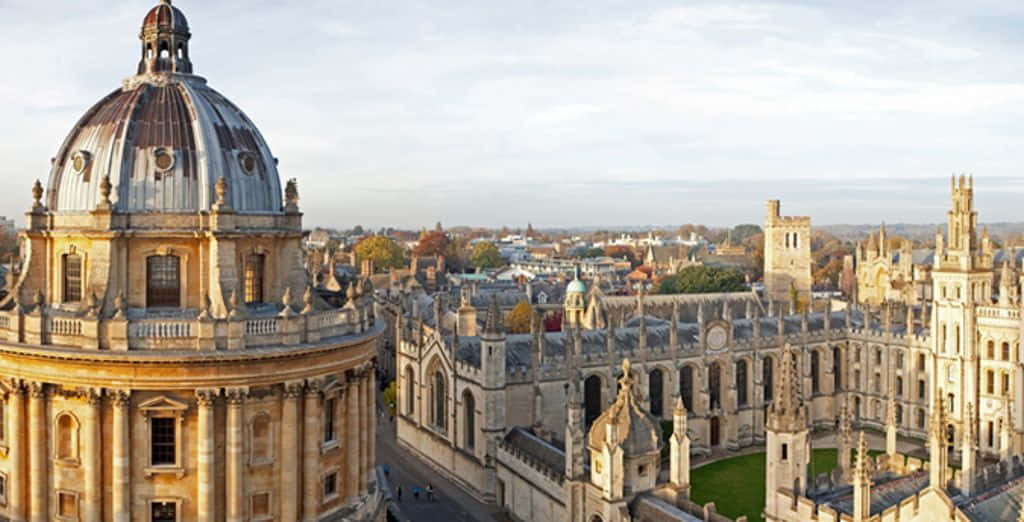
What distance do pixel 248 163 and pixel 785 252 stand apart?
89629 mm

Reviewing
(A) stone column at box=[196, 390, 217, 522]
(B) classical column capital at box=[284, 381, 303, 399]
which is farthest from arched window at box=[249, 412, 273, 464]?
(A) stone column at box=[196, 390, 217, 522]

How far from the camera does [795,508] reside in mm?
29781

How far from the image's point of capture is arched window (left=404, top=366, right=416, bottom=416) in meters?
58.5

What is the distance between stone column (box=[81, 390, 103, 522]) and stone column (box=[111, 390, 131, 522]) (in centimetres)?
46

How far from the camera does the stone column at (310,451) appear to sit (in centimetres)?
3091

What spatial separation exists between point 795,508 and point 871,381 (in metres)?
39.4

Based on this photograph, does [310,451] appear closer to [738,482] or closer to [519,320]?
[738,482]

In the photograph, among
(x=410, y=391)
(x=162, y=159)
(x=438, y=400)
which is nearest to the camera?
(x=162, y=159)

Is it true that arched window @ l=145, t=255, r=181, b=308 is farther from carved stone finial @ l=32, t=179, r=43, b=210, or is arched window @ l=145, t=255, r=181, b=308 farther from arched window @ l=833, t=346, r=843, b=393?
arched window @ l=833, t=346, r=843, b=393

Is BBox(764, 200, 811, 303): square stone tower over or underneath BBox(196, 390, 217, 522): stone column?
over

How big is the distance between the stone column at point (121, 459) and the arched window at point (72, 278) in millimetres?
4765

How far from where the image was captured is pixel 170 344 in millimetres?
28562

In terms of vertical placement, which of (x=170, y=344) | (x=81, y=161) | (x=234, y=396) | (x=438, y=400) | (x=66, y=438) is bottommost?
(x=438, y=400)

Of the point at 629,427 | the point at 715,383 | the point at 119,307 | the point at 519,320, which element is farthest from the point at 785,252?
the point at 119,307
